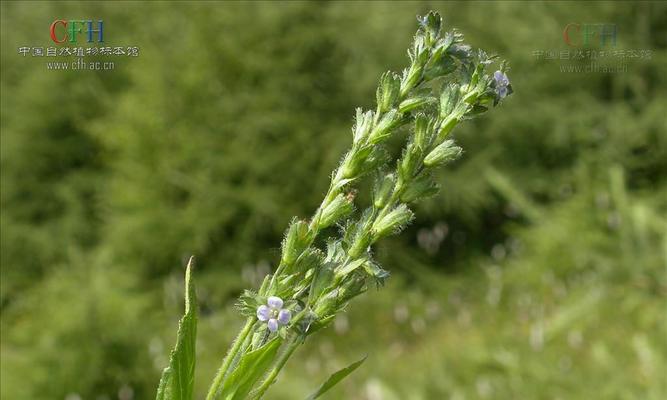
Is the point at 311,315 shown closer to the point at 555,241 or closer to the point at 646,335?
the point at 646,335

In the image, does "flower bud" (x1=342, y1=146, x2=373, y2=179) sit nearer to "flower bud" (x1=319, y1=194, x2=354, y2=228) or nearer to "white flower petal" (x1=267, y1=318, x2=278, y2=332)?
"flower bud" (x1=319, y1=194, x2=354, y2=228)

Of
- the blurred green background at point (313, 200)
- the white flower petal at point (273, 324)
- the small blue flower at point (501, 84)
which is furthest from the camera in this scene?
the blurred green background at point (313, 200)

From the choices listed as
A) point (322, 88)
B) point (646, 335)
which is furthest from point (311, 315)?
point (322, 88)

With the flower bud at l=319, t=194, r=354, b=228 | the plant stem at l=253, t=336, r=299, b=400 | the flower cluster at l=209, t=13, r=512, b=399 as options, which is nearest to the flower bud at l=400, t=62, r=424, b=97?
the flower cluster at l=209, t=13, r=512, b=399

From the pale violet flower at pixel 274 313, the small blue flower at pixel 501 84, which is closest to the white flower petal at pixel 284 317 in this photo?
the pale violet flower at pixel 274 313

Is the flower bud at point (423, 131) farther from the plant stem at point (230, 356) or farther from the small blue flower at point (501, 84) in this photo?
the plant stem at point (230, 356)

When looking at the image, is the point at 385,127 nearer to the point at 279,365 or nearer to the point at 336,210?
the point at 336,210

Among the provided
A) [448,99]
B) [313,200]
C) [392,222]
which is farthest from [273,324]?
[313,200]
